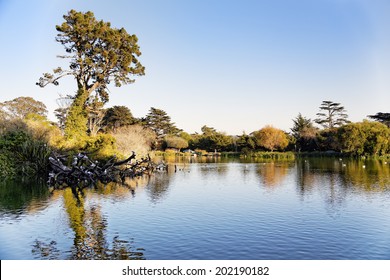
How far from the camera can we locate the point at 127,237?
7344mm

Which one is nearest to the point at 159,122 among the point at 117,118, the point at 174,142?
the point at 174,142

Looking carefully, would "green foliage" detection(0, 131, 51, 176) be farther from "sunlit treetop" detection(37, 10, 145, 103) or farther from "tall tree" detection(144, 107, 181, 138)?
"tall tree" detection(144, 107, 181, 138)

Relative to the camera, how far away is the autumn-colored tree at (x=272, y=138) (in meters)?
46.3

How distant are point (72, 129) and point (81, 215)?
12757mm

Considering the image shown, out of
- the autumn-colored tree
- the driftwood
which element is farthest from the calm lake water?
the autumn-colored tree

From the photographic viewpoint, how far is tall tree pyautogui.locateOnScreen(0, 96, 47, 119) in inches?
1454

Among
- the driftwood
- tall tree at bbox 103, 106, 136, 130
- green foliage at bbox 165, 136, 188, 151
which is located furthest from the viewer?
green foliage at bbox 165, 136, 188, 151

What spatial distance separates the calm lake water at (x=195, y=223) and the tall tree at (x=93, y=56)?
11.5m

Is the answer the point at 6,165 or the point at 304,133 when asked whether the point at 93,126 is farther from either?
the point at 304,133

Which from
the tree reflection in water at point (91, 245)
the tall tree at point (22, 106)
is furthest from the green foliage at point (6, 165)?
the tall tree at point (22, 106)

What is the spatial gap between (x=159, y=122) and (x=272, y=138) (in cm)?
1521

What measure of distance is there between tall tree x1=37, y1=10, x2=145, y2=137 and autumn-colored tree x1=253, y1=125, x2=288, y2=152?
955 inches
